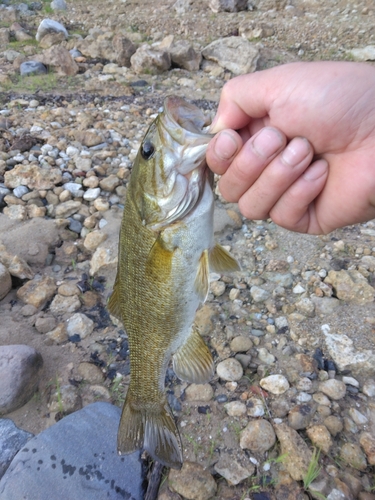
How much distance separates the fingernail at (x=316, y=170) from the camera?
2.07 metres

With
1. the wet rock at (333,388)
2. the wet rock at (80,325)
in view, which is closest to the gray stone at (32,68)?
the wet rock at (80,325)

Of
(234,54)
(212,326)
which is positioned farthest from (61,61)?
(212,326)

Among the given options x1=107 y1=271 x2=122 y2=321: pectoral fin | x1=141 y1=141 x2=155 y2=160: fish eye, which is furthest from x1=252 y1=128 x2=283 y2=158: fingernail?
x1=107 y1=271 x2=122 y2=321: pectoral fin

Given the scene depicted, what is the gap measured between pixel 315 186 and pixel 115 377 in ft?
6.49

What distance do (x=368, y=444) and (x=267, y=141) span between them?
6.37ft

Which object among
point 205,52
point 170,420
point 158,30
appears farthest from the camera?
point 158,30

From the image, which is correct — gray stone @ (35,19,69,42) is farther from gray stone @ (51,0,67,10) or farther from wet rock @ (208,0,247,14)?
wet rock @ (208,0,247,14)

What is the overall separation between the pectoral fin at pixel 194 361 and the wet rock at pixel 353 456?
3.18 ft

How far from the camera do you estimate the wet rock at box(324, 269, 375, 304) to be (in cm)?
336

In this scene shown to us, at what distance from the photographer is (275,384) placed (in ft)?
9.38

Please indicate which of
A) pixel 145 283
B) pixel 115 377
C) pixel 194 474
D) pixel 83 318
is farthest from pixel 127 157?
pixel 194 474

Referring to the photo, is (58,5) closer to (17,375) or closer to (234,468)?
(17,375)

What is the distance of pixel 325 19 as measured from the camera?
8977 millimetres

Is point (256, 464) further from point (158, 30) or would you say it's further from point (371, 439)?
point (158, 30)
